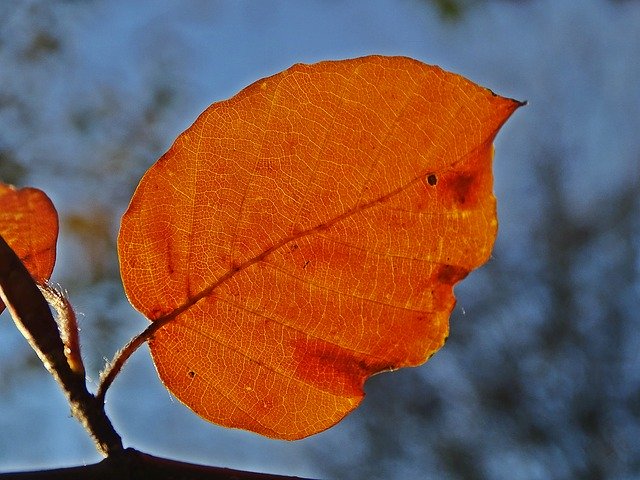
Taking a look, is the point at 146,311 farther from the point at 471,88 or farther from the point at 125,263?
the point at 471,88

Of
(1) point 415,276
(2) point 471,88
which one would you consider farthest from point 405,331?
(2) point 471,88

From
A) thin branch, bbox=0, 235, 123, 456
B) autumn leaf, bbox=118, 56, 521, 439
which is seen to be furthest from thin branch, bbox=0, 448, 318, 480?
autumn leaf, bbox=118, 56, 521, 439

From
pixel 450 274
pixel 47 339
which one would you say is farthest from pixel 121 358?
pixel 450 274

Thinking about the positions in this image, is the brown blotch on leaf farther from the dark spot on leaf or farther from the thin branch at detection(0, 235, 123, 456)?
the thin branch at detection(0, 235, 123, 456)

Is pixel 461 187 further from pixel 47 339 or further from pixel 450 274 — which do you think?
pixel 47 339

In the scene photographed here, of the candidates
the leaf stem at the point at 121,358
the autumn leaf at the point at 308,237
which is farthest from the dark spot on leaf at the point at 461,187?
the leaf stem at the point at 121,358

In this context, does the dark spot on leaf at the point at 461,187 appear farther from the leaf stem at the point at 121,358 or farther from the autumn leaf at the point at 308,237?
the leaf stem at the point at 121,358
